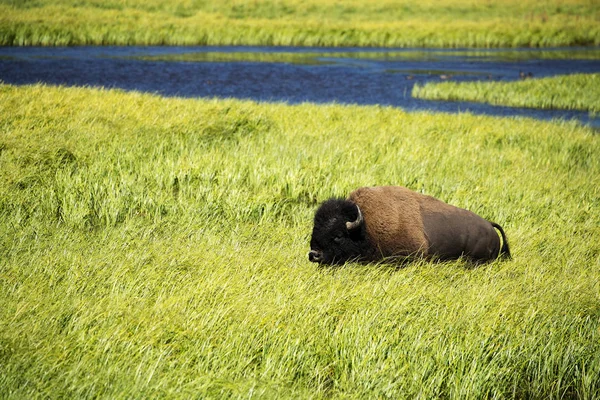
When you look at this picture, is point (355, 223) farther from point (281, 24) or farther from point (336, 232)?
point (281, 24)

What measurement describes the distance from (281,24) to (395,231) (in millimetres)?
35939

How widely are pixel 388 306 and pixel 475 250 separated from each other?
1897 mm

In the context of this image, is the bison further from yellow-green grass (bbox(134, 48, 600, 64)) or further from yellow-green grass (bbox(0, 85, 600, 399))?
yellow-green grass (bbox(134, 48, 600, 64))

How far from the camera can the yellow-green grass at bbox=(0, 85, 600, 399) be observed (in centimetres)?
405

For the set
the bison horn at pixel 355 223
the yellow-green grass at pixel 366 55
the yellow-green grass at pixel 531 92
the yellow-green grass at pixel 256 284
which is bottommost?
the yellow-green grass at pixel 366 55

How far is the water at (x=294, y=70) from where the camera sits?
21484 millimetres

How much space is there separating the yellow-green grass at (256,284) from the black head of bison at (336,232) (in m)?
0.14

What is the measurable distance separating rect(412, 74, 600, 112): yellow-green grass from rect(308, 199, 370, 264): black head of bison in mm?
17049

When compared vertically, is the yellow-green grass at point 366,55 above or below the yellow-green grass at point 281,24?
below

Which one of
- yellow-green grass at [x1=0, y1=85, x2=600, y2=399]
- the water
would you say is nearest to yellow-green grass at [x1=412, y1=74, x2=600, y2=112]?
the water

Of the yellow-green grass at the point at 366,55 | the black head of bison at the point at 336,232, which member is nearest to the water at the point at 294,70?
the yellow-green grass at the point at 366,55

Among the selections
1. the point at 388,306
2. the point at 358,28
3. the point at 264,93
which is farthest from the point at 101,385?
the point at 358,28

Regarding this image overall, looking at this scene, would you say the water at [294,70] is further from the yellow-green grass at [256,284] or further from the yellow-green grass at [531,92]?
the yellow-green grass at [256,284]

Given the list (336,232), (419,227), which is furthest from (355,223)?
(419,227)
